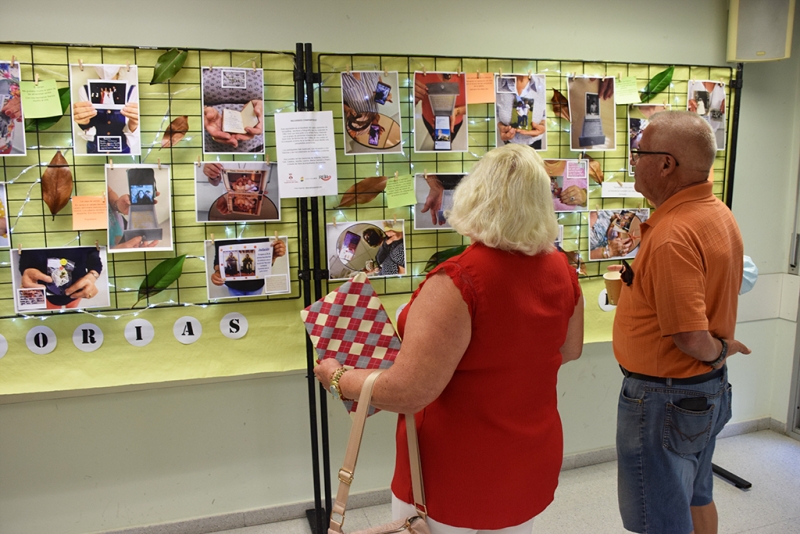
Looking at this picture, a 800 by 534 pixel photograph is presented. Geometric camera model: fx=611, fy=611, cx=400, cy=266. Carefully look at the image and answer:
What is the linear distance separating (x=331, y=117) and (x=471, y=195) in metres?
0.95

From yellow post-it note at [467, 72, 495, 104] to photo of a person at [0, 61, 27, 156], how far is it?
1.58 m

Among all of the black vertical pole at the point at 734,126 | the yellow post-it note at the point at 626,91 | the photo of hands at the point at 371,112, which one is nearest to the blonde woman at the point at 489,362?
the photo of hands at the point at 371,112

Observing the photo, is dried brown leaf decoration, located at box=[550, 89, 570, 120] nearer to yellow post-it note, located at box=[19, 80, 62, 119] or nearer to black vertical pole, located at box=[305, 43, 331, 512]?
black vertical pole, located at box=[305, 43, 331, 512]

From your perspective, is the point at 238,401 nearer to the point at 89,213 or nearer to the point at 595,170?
the point at 89,213

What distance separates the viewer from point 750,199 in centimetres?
309

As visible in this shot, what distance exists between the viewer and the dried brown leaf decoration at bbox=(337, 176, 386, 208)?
7.73 feet

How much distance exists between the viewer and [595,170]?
268 cm

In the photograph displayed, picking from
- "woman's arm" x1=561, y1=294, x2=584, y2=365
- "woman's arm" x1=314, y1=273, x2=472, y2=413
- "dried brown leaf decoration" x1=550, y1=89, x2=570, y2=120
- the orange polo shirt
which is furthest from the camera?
"dried brown leaf decoration" x1=550, y1=89, x2=570, y2=120

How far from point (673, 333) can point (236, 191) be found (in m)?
1.52

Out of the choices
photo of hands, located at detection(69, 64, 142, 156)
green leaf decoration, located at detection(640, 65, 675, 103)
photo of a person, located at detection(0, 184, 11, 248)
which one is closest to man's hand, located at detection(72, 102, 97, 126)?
photo of hands, located at detection(69, 64, 142, 156)

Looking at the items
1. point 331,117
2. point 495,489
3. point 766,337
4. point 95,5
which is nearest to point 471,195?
point 495,489

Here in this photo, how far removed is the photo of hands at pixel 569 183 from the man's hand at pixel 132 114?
160 cm

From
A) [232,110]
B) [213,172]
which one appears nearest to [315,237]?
[213,172]

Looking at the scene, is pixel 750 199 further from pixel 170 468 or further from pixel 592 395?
pixel 170 468
